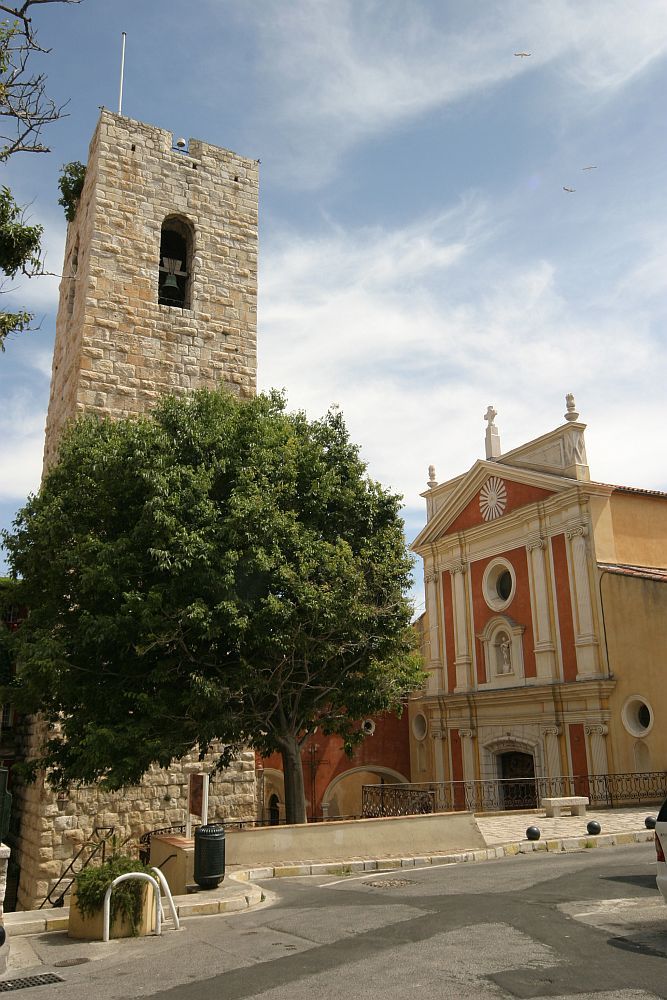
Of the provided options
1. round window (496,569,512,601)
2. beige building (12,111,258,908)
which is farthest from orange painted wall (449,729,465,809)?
beige building (12,111,258,908)

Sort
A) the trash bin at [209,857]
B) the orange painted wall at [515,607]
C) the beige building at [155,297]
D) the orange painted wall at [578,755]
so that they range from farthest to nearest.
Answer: the orange painted wall at [515,607] → the orange painted wall at [578,755] → the beige building at [155,297] → the trash bin at [209,857]

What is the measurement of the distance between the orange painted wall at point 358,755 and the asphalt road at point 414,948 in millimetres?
20720

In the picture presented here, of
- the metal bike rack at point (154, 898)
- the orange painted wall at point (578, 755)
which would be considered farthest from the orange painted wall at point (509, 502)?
the metal bike rack at point (154, 898)

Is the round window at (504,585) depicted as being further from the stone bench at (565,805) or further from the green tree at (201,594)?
the green tree at (201,594)

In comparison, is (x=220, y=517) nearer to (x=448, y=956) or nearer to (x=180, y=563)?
(x=180, y=563)

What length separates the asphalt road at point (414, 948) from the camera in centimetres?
606

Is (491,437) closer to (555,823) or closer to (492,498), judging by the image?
(492,498)

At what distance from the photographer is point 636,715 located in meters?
23.7

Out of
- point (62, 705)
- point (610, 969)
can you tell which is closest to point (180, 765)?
point (62, 705)

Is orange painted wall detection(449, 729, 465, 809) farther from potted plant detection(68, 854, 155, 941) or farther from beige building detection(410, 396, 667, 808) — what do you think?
potted plant detection(68, 854, 155, 941)

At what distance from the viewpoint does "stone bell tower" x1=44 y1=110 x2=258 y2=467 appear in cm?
1945

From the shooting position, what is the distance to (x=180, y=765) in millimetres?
16891

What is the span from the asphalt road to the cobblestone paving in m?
5.34

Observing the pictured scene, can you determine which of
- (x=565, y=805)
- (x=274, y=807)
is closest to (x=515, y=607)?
(x=565, y=805)
